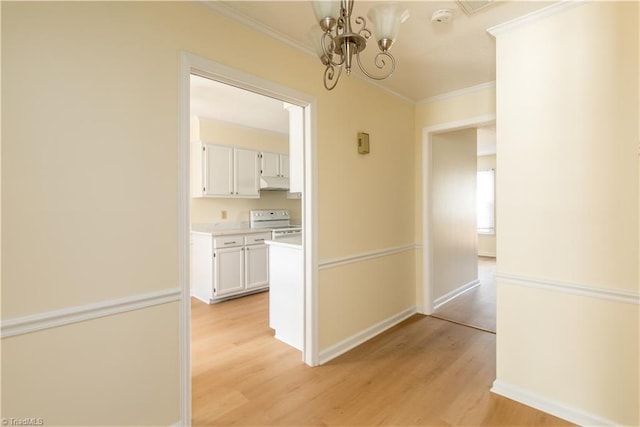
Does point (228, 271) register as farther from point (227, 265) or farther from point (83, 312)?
point (83, 312)

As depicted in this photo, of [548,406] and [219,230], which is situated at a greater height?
[219,230]

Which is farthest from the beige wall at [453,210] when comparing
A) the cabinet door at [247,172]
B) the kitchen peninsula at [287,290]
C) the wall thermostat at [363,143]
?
the cabinet door at [247,172]

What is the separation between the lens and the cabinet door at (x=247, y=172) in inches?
182

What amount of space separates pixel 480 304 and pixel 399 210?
69.6 inches

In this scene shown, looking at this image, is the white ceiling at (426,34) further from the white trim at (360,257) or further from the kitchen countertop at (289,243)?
the white trim at (360,257)

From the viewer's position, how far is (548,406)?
191 cm

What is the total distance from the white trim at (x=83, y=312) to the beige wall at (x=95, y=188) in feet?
0.08

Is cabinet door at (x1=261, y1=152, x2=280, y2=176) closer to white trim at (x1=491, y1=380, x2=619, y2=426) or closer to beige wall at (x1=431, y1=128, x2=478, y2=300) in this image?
beige wall at (x1=431, y1=128, x2=478, y2=300)

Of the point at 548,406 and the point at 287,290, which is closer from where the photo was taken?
the point at 548,406

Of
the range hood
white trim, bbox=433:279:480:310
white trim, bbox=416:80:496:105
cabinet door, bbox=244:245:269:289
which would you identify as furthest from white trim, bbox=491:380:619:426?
the range hood

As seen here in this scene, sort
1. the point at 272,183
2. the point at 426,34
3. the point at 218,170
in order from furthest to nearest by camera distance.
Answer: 1. the point at 272,183
2. the point at 218,170
3. the point at 426,34

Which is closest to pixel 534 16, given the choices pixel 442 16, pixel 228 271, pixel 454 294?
pixel 442 16

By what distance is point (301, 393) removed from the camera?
2.11m

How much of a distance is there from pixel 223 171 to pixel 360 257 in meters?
2.63
